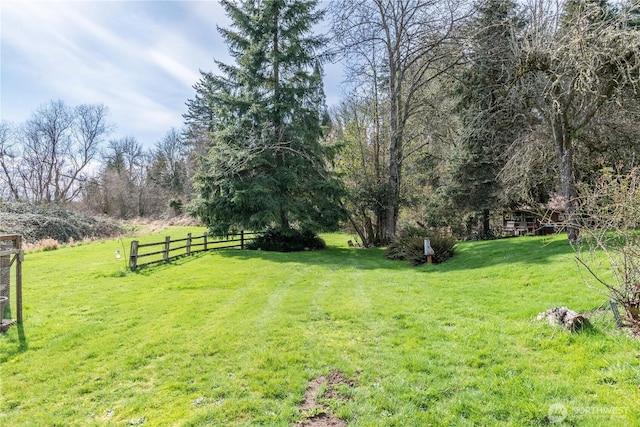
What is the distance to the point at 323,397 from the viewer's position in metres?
3.15

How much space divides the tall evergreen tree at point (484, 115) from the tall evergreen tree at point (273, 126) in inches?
224

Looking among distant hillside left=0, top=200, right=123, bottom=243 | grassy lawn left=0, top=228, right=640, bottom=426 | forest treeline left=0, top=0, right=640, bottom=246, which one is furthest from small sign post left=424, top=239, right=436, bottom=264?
distant hillside left=0, top=200, right=123, bottom=243

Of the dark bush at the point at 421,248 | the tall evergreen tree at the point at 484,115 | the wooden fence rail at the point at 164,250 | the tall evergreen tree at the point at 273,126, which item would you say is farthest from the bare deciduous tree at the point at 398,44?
the wooden fence rail at the point at 164,250

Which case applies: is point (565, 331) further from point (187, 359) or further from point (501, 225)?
point (501, 225)

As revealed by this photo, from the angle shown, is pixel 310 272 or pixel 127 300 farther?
pixel 310 272

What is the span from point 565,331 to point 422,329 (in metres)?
1.62

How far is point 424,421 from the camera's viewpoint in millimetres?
2695

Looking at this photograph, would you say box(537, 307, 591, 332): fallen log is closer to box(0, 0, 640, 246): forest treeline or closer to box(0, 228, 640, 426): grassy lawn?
box(0, 228, 640, 426): grassy lawn

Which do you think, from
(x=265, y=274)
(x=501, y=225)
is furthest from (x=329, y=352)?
(x=501, y=225)

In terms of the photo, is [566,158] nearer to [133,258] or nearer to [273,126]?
[273,126]

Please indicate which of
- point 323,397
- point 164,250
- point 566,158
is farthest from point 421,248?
point 164,250

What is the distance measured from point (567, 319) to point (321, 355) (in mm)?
2919

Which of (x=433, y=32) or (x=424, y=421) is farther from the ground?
(x=433, y=32)

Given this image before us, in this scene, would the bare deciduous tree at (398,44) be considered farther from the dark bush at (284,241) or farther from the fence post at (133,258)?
the fence post at (133,258)
